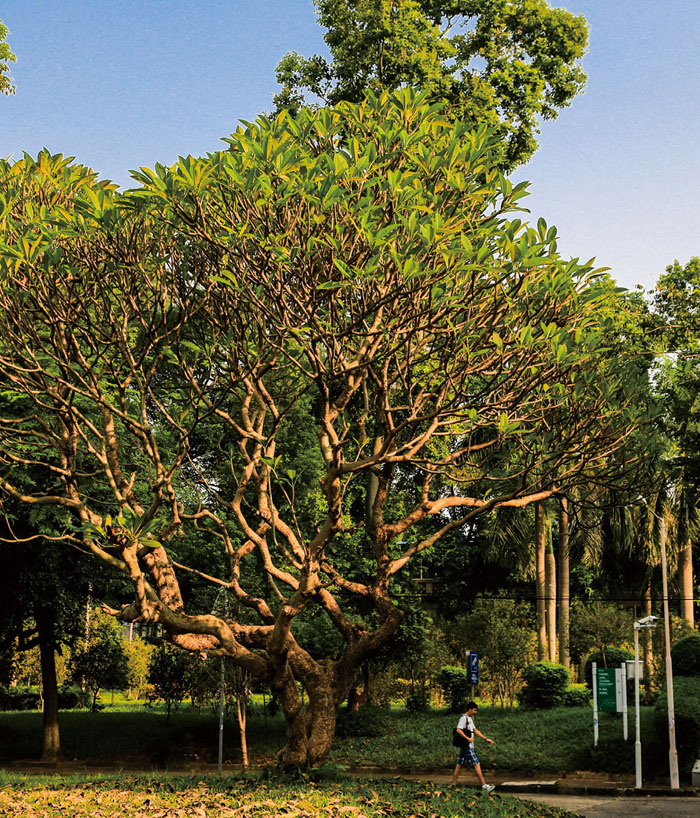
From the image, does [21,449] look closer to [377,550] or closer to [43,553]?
[43,553]

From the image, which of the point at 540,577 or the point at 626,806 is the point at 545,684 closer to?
the point at 540,577

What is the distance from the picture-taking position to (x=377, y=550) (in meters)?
11.9

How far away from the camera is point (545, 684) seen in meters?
30.0

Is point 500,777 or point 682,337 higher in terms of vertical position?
point 682,337

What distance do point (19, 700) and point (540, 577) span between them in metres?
26.3

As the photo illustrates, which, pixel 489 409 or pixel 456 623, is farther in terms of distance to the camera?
pixel 456 623

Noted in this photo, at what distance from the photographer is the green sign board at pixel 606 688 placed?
73.8 ft

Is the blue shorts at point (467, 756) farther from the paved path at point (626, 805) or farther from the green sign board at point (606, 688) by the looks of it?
the green sign board at point (606, 688)

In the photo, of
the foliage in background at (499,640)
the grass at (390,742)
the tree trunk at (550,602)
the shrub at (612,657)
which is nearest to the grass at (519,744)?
the grass at (390,742)

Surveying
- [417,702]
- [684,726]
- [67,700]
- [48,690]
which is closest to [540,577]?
[417,702]

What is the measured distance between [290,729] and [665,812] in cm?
852

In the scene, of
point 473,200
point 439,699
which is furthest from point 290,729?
point 439,699

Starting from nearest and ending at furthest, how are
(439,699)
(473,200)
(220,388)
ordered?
(473,200) < (220,388) < (439,699)

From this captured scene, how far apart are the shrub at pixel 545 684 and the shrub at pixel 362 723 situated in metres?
5.34
